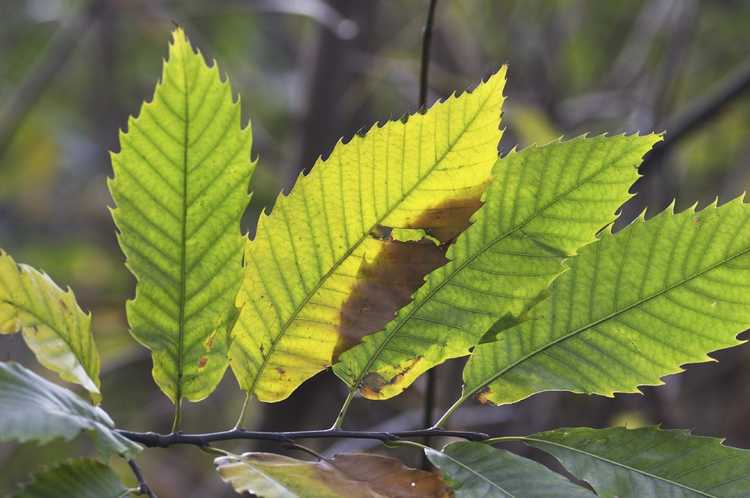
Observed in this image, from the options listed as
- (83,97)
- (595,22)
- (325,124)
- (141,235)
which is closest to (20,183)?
(83,97)

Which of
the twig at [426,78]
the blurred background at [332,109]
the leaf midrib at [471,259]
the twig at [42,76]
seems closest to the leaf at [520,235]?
the leaf midrib at [471,259]

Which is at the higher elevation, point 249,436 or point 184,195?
point 184,195

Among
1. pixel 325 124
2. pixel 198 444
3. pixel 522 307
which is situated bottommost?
pixel 198 444

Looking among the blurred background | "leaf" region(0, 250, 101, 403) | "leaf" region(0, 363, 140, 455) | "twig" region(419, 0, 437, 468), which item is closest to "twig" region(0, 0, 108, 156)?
the blurred background

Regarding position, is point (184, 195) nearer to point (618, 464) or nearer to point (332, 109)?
point (618, 464)

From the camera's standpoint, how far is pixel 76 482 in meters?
0.55

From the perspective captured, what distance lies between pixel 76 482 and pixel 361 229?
0.77 ft

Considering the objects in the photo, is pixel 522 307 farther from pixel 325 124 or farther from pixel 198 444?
pixel 325 124

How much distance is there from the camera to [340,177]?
2.00ft

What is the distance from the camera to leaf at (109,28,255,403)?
61 centimetres

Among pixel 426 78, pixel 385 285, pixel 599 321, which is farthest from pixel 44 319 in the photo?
pixel 426 78

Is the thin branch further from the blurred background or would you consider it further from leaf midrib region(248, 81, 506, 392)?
the blurred background

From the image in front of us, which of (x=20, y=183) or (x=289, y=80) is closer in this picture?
(x=20, y=183)

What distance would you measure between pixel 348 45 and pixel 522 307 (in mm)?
1812
